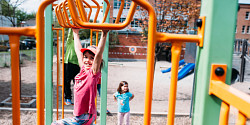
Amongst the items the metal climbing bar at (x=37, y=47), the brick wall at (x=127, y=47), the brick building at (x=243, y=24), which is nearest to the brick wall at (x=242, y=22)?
the brick building at (x=243, y=24)

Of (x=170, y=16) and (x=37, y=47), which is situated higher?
(x=170, y=16)

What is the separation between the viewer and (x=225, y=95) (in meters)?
0.88

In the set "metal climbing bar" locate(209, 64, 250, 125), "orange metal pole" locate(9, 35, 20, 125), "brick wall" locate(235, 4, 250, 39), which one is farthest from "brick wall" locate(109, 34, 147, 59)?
"metal climbing bar" locate(209, 64, 250, 125)

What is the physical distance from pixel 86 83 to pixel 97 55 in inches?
13.1

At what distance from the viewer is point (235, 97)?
0.81 metres

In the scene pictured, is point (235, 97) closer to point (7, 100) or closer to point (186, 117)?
point (186, 117)

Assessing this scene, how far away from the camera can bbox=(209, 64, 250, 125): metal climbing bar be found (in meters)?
0.77

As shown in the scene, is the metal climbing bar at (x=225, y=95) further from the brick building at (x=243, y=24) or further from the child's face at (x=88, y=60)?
the brick building at (x=243, y=24)

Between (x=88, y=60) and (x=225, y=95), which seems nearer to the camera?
(x=225, y=95)

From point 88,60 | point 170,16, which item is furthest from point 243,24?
point 88,60

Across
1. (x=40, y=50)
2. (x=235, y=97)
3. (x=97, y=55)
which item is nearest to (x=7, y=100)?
(x=97, y=55)

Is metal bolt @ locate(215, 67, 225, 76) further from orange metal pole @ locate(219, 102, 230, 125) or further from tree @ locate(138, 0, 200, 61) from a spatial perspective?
tree @ locate(138, 0, 200, 61)

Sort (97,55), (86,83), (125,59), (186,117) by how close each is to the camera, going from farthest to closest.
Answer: (125,59) < (186,117) < (86,83) < (97,55)

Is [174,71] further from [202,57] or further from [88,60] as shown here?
[88,60]
